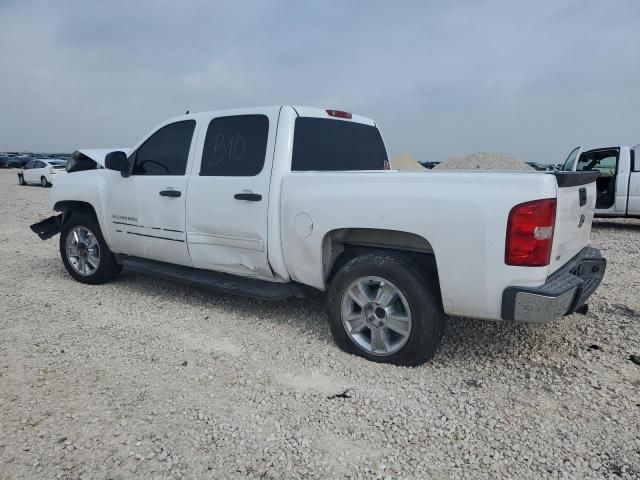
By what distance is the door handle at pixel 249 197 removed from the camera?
12.5 ft

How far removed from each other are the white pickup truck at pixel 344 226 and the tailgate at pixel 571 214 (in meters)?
0.02

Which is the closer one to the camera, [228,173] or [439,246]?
[439,246]

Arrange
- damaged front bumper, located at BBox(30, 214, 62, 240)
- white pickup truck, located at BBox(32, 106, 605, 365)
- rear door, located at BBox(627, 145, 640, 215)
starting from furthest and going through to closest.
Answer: rear door, located at BBox(627, 145, 640, 215) < damaged front bumper, located at BBox(30, 214, 62, 240) < white pickup truck, located at BBox(32, 106, 605, 365)

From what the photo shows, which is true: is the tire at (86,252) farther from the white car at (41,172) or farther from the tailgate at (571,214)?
the white car at (41,172)

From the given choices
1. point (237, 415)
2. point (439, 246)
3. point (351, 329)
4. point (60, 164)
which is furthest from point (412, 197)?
point (60, 164)

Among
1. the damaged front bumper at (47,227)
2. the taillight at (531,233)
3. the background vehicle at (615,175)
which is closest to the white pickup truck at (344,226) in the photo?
the taillight at (531,233)

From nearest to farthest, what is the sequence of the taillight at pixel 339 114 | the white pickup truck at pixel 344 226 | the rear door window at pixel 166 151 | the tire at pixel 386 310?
the white pickup truck at pixel 344 226 < the tire at pixel 386 310 < the taillight at pixel 339 114 < the rear door window at pixel 166 151

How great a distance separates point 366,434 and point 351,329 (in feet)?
3.23

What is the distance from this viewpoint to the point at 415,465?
7.70ft

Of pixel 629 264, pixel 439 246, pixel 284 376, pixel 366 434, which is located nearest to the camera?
pixel 366 434

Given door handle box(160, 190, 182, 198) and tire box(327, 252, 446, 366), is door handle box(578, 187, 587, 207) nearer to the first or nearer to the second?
tire box(327, 252, 446, 366)

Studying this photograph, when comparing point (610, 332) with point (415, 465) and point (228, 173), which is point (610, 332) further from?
point (228, 173)

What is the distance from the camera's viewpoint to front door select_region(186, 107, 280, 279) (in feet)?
12.6

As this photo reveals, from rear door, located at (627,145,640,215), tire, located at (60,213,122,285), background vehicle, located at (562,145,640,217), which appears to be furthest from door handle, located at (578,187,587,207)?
rear door, located at (627,145,640,215)
